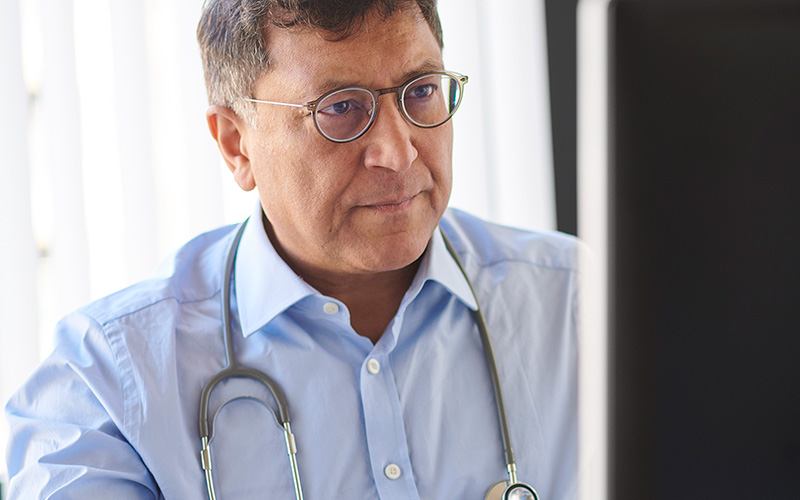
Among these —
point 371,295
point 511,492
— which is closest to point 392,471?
point 511,492

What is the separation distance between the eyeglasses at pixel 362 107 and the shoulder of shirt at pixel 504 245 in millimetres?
328

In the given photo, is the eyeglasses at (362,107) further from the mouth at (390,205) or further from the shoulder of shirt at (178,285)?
the shoulder of shirt at (178,285)

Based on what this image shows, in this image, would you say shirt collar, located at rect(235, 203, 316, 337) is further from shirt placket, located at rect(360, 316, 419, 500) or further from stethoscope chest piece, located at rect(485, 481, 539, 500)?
stethoscope chest piece, located at rect(485, 481, 539, 500)

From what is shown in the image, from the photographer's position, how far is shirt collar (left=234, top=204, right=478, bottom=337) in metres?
1.21

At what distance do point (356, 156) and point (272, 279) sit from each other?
0.88ft

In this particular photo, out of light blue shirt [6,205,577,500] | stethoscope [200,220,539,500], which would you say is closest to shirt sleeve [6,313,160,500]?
light blue shirt [6,205,577,500]

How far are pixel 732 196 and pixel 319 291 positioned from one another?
1037mm

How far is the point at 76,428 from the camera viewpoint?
1.08 m

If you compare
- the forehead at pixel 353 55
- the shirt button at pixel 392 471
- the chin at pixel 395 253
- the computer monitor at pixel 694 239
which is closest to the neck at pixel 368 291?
the chin at pixel 395 253

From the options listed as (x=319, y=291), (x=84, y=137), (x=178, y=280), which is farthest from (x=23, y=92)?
(x=319, y=291)

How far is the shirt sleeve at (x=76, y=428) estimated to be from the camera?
1.04 meters

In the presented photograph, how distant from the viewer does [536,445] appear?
118 centimetres

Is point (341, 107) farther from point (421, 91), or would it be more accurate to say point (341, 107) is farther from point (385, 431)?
point (385, 431)

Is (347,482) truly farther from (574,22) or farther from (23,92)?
(574,22)
